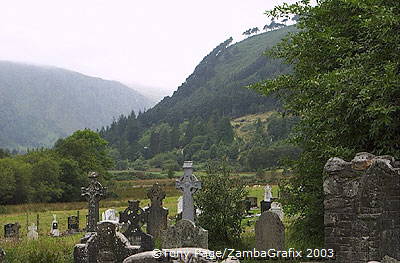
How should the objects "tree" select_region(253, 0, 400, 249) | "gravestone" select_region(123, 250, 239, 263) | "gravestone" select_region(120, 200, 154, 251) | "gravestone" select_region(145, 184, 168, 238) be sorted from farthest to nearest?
"gravestone" select_region(145, 184, 168, 238), "gravestone" select_region(120, 200, 154, 251), "tree" select_region(253, 0, 400, 249), "gravestone" select_region(123, 250, 239, 263)

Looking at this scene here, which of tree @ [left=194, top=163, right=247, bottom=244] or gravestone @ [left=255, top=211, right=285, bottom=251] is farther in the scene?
tree @ [left=194, top=163, right=247, bottom=244]

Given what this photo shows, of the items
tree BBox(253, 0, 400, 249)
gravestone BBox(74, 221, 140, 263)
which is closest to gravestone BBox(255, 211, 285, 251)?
tree BBox(253, 0, 400, 249)

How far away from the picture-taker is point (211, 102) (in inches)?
6649

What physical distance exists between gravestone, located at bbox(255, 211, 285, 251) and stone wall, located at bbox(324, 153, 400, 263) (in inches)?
141

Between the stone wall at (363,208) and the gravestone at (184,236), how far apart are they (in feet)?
10.3

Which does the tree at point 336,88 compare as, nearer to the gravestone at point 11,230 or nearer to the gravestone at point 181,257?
the gravestone at point 181,257

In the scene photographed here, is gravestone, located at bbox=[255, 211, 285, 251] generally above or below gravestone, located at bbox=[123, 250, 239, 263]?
below

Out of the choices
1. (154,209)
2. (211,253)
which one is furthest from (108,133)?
(211,253)

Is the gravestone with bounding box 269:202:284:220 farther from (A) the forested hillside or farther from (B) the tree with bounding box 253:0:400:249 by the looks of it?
(A) the forested hillside

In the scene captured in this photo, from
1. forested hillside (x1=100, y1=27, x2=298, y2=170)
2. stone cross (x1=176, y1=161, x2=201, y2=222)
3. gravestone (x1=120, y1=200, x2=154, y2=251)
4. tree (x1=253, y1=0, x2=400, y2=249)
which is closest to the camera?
tree (x1=253, y1=0, x2=400, y2=249)

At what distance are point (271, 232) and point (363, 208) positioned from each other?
4.47 meters

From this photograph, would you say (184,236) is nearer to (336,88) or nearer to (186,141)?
(336,88)

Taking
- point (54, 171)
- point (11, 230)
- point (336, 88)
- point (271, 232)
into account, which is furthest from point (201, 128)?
point (336, 88)

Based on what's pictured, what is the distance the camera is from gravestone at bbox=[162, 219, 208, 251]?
11368 millimetres
